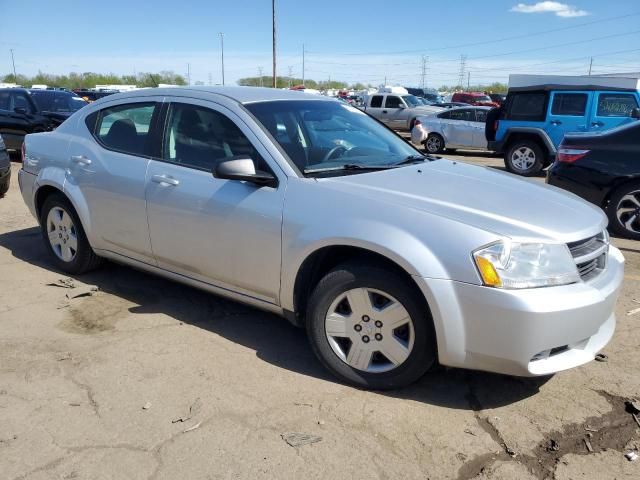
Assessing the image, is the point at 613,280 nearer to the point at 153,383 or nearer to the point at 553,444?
the point at 553,444

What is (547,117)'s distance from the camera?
1212cm

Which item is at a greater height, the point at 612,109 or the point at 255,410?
the point at 612,109

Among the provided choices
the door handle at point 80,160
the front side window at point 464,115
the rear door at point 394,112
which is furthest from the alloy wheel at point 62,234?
the rear door at point 394,112

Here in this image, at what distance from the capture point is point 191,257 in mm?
3811

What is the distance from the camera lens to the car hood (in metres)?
2.82

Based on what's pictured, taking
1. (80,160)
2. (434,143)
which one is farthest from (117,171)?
(434,143)

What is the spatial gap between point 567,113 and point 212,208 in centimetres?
1061

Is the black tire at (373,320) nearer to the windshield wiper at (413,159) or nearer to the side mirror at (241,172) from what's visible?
the side mirror at (241,172)

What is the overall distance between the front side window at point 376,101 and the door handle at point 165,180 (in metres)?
19.6

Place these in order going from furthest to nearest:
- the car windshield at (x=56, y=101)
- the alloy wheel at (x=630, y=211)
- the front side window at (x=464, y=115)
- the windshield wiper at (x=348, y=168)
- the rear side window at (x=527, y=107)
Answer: the front side window at (x=464, y=115)
the car windshield at (x=56, y=101)
the rear side window at (x=527, y=107)
the alloy wheel at (x=630, y=211)
the windshield wiper at (x=348, y=168)

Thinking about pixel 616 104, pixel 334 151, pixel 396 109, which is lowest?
pixel 396 109

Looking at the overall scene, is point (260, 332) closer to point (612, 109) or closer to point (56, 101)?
point (612, 109)

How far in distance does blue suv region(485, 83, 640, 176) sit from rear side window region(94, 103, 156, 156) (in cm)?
994

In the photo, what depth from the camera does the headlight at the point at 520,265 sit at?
2.69 metres
